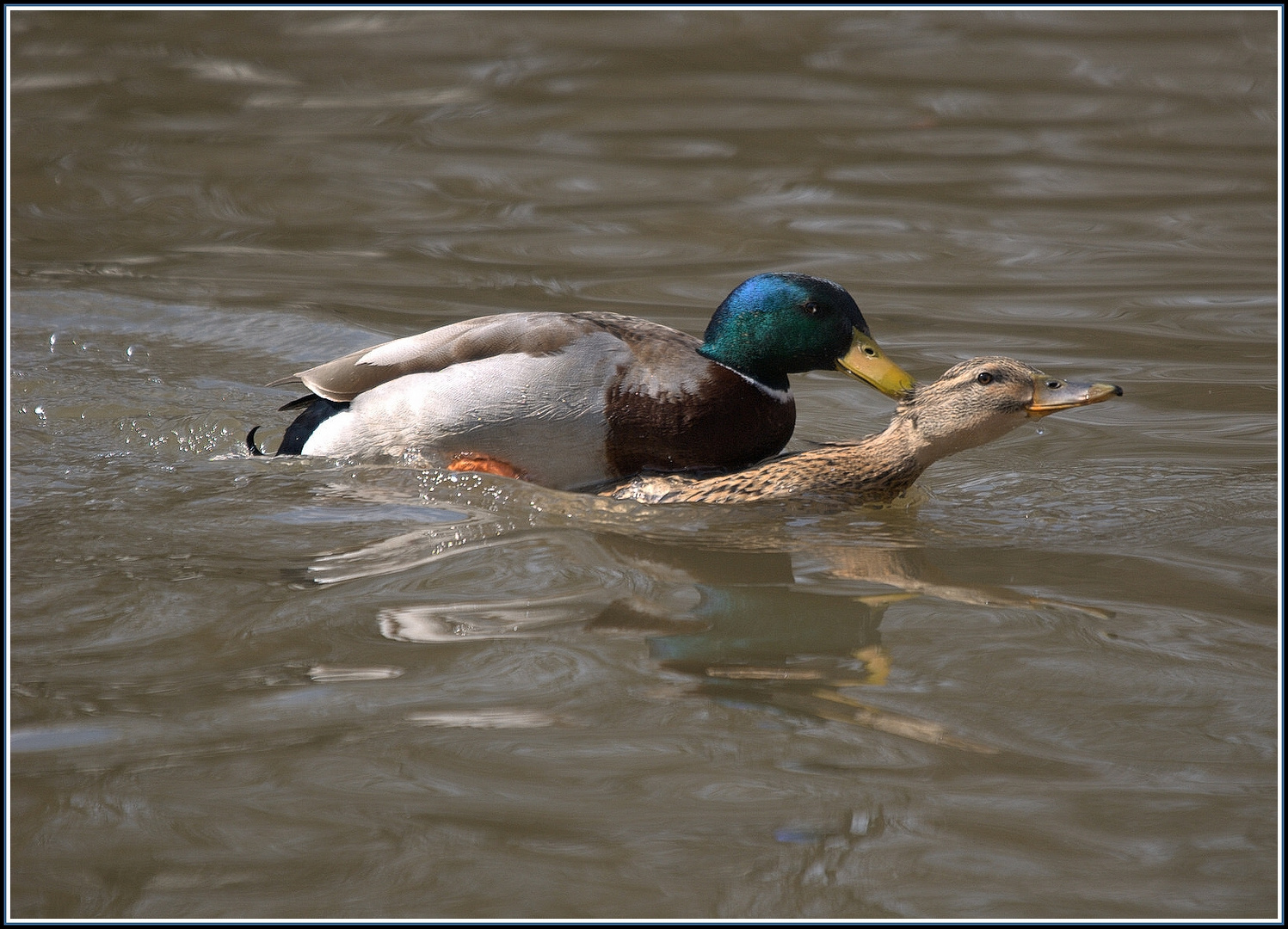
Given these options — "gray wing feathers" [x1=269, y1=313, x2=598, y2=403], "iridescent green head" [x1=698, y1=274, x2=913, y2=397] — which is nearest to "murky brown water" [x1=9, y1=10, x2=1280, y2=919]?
"gray wing feathers" [x1=269, y1=313, x2=598, y2=403]

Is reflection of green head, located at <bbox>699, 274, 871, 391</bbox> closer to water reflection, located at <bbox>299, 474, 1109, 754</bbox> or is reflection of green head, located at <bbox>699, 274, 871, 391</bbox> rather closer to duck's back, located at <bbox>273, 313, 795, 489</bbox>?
duck's back, located at <bbox>273, 313, 795, 489</bbox>

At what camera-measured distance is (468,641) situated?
4.41 m

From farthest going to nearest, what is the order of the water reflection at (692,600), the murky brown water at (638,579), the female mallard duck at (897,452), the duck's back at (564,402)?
the duck's back at (564,402) < the female mallard duck at (897,452) < the water reflection at (692,600) < the murky brown water at (638,579)

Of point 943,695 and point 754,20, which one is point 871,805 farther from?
point 754,20

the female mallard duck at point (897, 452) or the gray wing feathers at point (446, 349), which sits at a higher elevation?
the gray wing feathers at point (446, 349)

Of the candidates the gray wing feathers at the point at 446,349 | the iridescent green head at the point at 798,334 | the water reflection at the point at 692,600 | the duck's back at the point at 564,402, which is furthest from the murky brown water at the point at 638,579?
the iridescent green head at the point at 798,334

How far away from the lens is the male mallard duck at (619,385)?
18.6 ft

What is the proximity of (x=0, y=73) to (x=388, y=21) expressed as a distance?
376 cm

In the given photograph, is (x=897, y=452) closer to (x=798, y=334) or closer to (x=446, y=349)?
(x=798, y=334)

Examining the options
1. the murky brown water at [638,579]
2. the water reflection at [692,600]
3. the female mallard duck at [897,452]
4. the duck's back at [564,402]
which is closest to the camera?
the murky brown water at [638,579]

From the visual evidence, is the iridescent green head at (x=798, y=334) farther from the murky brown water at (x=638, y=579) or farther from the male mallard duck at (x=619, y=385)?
the murky brown water at (x=638, y=579)

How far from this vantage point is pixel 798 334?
5.72 meters

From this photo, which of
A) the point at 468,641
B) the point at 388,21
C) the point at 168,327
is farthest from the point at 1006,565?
the point at 388,21

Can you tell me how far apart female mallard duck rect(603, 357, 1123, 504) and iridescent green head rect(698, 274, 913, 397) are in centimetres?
16
